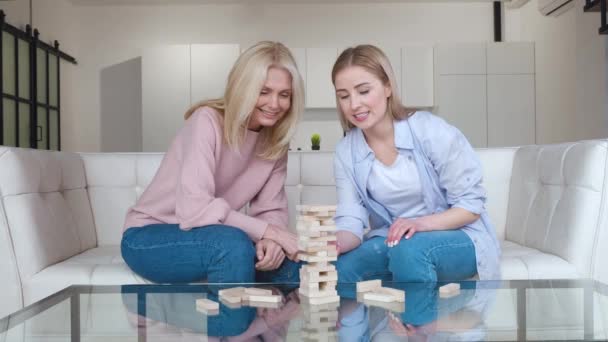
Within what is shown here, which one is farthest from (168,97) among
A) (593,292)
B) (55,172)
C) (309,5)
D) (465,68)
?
(593,292)

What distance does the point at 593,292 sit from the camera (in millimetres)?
1373

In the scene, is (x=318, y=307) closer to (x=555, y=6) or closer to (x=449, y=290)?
(x=449, y=290)

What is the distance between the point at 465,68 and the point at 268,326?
662 centimetres

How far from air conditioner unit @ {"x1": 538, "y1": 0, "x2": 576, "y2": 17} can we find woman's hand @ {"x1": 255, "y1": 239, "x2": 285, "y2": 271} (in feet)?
17.3

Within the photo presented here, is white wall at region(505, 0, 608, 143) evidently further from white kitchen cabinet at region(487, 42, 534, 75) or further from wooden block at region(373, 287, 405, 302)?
wooden block at region(373, 287, 405, 302)

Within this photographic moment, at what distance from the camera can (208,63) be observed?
718 cm

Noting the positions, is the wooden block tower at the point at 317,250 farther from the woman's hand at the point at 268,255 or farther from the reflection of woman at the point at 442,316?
the woman's hand at the point at 268,255

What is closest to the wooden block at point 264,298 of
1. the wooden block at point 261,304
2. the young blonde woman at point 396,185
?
the wooden block at point 261,304

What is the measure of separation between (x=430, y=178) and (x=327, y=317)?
2.89 ft

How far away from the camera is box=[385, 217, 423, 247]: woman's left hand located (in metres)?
1.72

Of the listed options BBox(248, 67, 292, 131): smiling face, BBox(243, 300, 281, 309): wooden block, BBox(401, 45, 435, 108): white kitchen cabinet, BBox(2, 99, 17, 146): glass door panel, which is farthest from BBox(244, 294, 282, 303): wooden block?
BBox(401, 45, 435, 108): white kitchen cabinet

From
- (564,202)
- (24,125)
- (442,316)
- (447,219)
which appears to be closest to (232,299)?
(442,316)

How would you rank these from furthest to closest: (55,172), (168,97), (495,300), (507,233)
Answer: (168,97) → (507,233) → (55,172) → (495,300)

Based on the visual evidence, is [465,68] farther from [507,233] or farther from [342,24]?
[507,233]
